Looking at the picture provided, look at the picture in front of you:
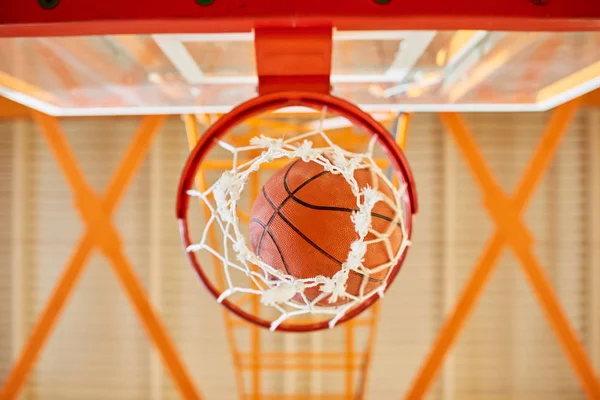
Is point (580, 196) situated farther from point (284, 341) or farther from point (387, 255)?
point (387, 255)

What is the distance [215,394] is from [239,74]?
4.29 metres

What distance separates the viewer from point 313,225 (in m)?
1.29

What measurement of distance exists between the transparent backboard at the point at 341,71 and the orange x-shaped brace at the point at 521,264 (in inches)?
33.9

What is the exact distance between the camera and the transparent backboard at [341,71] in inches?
64.2

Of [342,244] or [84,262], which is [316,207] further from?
[84,262]

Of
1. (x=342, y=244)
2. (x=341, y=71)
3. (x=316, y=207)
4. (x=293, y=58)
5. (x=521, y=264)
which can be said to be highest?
(x=341, y=71)

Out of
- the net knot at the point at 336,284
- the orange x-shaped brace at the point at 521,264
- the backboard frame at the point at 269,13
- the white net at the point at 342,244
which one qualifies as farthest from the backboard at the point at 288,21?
the orange x-shaped brace at the point at 521,264

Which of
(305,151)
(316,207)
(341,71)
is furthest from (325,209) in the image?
(341,71)

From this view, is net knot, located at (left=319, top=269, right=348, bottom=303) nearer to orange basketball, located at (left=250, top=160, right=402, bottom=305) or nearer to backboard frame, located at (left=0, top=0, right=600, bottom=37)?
orange basketball, located at (left=250, top=160, right=402, bottom=305)

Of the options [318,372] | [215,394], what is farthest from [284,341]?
[215,394]

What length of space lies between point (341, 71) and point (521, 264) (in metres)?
1.63

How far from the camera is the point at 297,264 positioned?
1.31 metres

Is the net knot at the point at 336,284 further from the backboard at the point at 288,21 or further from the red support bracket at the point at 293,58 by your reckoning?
the backboard at the point at 288,21

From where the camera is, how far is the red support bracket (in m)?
1.24
